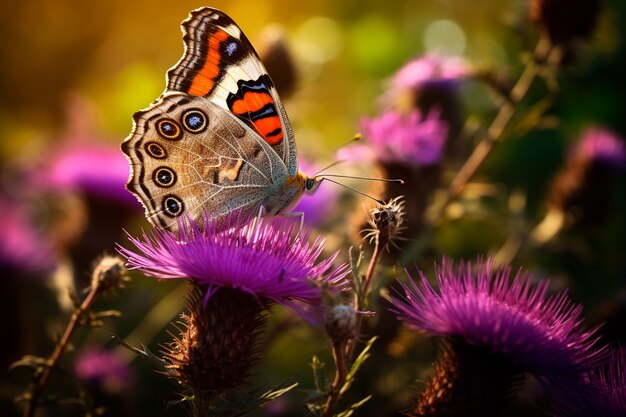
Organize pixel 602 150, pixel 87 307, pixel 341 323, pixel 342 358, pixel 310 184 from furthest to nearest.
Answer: pixel 602 150, pixel 310 184, pixel 87 307, pixel 342 358, pixel 341 323

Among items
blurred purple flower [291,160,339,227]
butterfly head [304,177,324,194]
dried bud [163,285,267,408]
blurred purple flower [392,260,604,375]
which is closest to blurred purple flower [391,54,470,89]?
blurred purple flower [291,160,339,227]

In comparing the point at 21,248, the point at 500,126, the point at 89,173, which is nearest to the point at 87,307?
the point at 21,248

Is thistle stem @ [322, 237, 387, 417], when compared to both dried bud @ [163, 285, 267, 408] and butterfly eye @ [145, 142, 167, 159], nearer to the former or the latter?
dried bud @ [163, 285, 267, 408]

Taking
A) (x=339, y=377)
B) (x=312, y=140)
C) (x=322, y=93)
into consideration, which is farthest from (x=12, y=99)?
(x=339, y=377)

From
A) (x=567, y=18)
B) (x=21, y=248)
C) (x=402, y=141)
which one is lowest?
(x=21, y=248)

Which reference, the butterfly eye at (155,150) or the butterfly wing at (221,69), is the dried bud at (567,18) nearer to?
the butterfly wing at (221,69)

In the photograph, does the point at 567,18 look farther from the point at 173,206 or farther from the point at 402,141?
the point at 173,206
